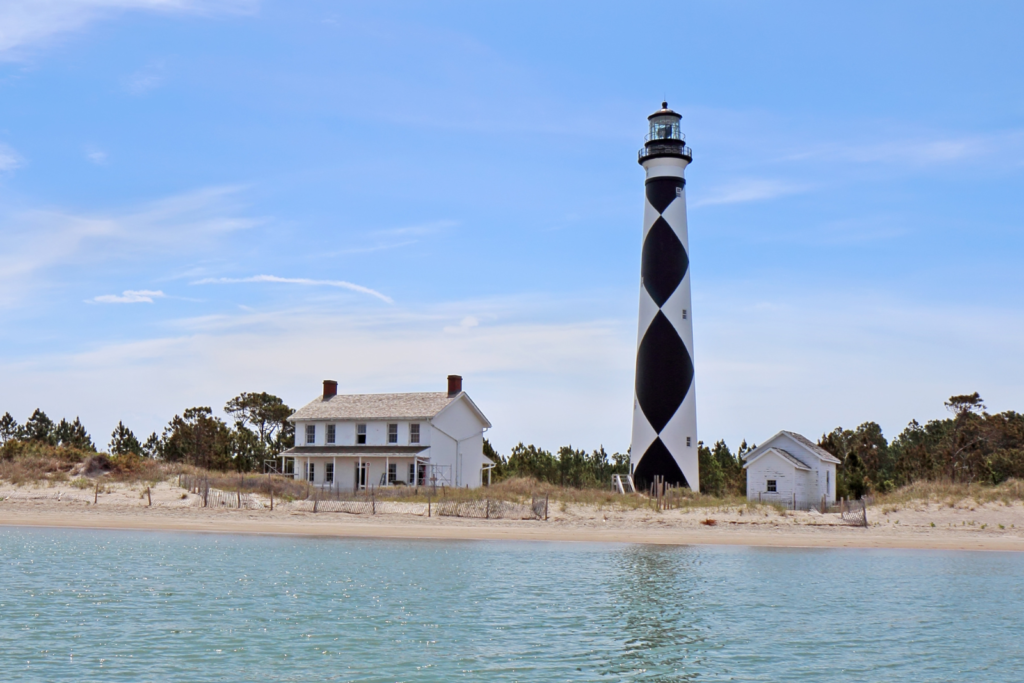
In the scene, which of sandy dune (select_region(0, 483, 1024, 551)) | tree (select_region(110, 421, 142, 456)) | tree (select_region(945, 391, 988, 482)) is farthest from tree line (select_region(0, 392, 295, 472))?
tree (select_region(945, 391, 988, 482))

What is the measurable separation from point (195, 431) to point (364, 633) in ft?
179

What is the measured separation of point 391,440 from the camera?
165 feet

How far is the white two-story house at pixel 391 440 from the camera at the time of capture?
49.0m

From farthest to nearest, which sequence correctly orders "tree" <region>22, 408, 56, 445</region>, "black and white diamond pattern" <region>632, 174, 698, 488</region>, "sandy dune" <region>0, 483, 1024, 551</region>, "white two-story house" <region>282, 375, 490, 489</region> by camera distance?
"tree" <region>22, 408, 56, 445</region> → "white two-story house" <region>282, 375, 490, 489</region> → "black and white diamond pattern" <region>632, 174, 698, 488</region> → "sandy dune" <region>0, 483, 1024, 551</region>

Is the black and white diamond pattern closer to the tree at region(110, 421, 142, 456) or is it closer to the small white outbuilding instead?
the small white outbuilding

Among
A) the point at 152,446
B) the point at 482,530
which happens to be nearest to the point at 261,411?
the point at 152,446

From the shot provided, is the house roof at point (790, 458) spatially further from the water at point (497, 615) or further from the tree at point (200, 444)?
the tree at point (200, 444)

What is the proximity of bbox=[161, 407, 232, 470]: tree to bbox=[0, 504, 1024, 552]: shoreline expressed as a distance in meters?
Answer: 23.3

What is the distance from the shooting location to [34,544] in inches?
1138

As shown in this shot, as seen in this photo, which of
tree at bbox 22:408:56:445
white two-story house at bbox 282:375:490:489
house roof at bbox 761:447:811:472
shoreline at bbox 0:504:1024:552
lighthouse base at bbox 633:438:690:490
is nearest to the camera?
shoreline at bbox 0:504:1024:552

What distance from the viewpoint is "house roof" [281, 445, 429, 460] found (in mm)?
48438

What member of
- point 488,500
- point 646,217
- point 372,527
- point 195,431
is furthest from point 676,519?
point 195,431

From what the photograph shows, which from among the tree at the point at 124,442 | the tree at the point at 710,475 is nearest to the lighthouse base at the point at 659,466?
the tree at the point at 710,475

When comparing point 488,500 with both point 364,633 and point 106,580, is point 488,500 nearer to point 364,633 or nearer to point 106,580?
point 106,580
